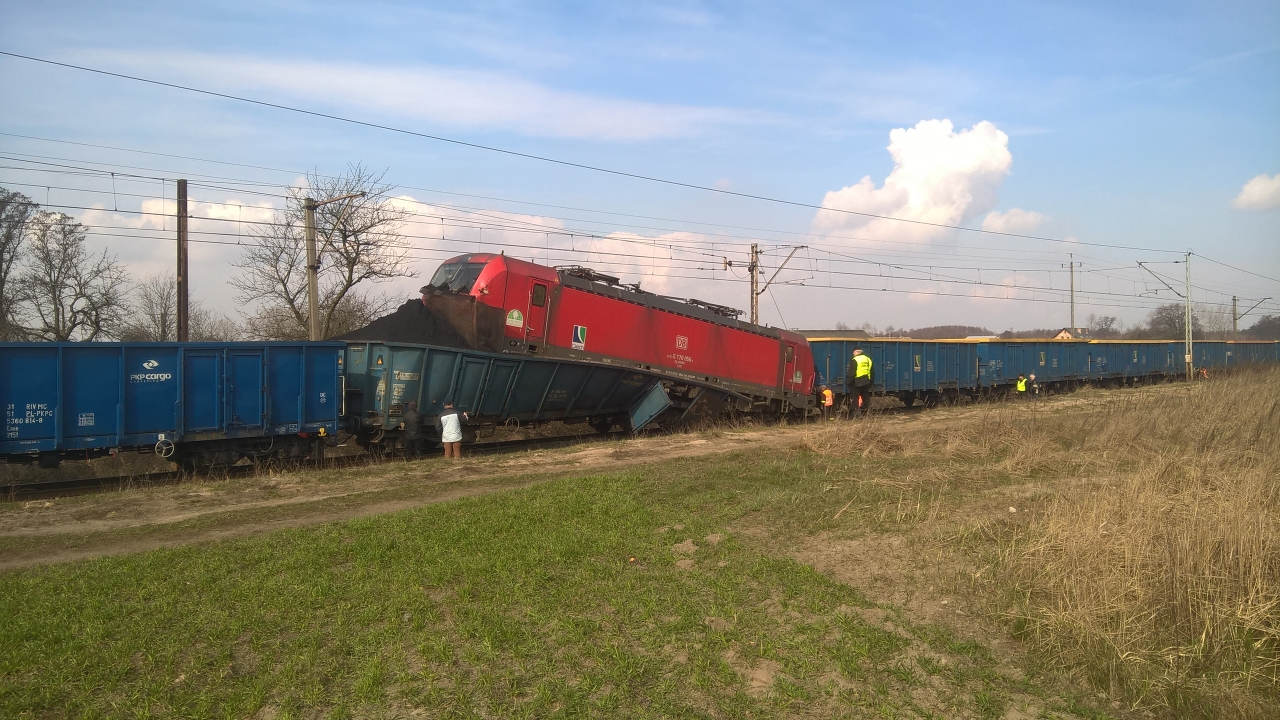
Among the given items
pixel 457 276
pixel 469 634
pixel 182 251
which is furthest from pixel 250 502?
pixel 182 251

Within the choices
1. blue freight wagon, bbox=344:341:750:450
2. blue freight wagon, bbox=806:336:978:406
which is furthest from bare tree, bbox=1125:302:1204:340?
blue freight wagon, bbox=344:341:750:450

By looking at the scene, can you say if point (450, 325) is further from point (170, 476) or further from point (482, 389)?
point (170, 476)

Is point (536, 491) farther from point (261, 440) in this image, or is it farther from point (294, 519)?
point (261, 440)

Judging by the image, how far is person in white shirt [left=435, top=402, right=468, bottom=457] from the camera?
14859 mm

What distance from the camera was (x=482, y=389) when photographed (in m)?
15.8

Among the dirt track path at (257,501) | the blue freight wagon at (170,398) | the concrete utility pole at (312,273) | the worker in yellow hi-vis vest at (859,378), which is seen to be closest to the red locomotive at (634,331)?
the worker in yellow hi-vis vest at (859,378)

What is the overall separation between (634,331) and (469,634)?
44.2 feet

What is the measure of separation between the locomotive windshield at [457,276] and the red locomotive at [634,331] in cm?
3

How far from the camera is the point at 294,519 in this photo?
380 inches

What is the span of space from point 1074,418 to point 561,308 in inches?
462

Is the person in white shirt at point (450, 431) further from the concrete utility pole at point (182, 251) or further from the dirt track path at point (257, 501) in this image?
the concrete utility pole at point (182, 251)

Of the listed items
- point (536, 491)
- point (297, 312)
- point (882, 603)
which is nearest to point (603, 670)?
point (882, 603)

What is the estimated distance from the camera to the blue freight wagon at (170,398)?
1188 centimetres

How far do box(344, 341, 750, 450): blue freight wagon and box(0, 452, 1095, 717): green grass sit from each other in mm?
6957
